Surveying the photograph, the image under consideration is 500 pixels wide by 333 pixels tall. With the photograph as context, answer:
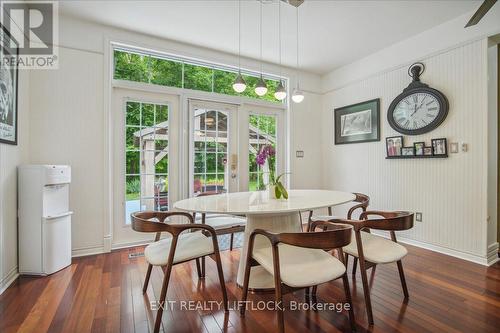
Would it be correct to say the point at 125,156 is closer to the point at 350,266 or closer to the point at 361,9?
the point at 350,266

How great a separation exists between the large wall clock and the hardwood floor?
1.64m

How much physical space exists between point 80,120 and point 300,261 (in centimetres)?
282

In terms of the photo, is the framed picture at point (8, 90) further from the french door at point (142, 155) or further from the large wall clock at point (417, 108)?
the large wall clock at point (417, 108)

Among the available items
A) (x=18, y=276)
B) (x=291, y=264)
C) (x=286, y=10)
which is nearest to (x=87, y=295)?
(x=18, y=276)

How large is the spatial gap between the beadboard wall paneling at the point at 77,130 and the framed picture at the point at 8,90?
1.20 ft

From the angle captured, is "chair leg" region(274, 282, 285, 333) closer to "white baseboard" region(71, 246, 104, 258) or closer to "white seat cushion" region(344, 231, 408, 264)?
"white seat cushion" region(344, 231, 408, 264)

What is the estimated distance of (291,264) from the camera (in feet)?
4.84

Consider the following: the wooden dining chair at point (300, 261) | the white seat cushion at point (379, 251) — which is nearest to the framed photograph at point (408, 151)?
the white seat cushion at point (379, 251)

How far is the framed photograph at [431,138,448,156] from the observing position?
2.84 metres

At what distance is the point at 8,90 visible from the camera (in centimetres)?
213

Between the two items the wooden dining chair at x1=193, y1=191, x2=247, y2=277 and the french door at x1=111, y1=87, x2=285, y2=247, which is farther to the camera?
the french door at x1=111, y1=87, x2=285, y2=247

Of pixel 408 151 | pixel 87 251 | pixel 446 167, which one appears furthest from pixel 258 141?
pixel 87 251

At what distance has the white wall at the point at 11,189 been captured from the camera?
6.66 ft

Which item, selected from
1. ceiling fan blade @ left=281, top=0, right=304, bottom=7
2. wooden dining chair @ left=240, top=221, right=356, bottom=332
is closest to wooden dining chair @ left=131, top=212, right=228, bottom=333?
wooden dining chair @ left=240, top=221, right=356, bottom=332
